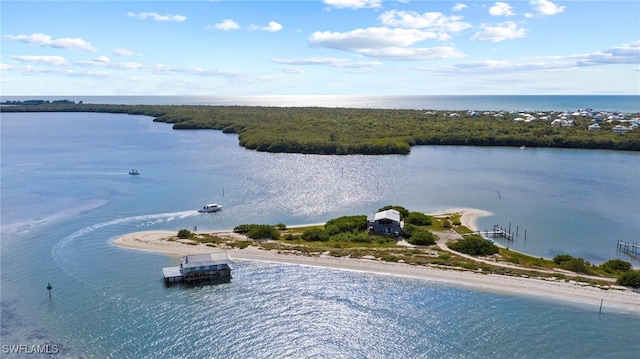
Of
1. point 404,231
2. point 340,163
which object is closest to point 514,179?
point 340,163

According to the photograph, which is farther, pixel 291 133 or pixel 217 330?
pixel 291 133

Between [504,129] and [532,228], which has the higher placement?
[504,129]

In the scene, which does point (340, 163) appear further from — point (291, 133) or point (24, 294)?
point (24, 294)

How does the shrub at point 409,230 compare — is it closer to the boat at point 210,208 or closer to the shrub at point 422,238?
the shrub at point 422,238

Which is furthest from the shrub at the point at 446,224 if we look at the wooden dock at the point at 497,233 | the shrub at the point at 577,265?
the shrub at the point at 577,265

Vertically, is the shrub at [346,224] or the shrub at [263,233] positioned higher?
the shrub at [346,224]

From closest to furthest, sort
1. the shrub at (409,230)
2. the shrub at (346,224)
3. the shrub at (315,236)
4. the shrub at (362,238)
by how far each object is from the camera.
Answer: the shrub at (362,238) → the shrub at (315,236) → the shrub at (409,230) → the shrub at (346,224)

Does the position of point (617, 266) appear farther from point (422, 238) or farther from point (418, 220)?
point (418, 220)

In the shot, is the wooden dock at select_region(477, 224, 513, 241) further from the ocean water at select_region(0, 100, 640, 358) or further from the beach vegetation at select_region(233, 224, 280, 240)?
the beach vegetation at select_region(233, 224, 280, 240)
